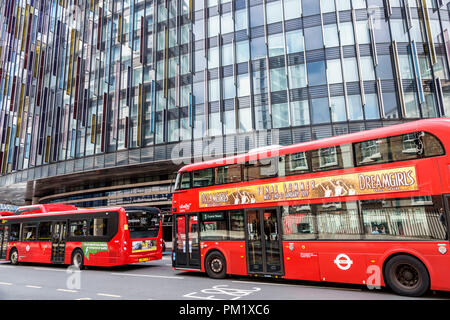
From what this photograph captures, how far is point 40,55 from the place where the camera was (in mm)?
35812

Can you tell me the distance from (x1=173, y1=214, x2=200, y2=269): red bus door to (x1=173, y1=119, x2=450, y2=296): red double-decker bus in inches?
1.8

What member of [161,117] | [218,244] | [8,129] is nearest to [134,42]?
[161,117]

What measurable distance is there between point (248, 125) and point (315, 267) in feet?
50.9

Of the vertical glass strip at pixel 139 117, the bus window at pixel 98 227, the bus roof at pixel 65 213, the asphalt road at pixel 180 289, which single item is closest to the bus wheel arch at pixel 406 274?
the asphalt road at pixel 180 289

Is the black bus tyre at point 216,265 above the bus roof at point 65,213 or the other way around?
the other way around

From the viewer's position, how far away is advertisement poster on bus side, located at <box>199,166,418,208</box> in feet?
24.9

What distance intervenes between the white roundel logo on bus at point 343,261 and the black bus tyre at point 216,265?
393 centimetres

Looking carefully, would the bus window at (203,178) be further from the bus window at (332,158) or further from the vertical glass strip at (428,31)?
the vertical glass strip at (428,31)

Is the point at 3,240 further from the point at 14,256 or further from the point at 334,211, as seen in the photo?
the point at 334,211

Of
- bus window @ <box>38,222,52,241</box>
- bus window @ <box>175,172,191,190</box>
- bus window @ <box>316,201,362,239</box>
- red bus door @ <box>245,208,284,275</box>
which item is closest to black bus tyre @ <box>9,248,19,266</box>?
bus window @ <box>38,222,52,241</box>

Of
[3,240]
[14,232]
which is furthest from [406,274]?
[3,240]

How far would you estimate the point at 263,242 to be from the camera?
9812mm

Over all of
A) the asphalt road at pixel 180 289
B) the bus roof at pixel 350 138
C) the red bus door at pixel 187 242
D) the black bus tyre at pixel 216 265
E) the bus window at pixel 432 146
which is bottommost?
the asphalt road at pixel 180 289

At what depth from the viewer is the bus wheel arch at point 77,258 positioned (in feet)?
47.0
